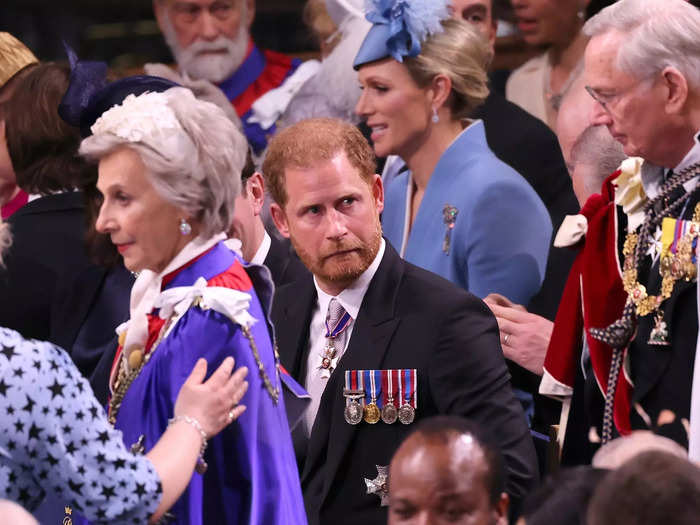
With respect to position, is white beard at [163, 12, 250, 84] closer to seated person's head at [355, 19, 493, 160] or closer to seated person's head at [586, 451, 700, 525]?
seated person's head at [355, 19, 493, 160]

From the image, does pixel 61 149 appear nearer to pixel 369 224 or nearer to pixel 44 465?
pixel 369 224

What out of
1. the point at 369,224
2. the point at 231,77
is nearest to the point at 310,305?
the point at 369,224

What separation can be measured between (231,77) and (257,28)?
3.50 feet

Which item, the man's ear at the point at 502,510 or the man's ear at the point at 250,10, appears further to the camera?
the man's ear at the point at 250,10

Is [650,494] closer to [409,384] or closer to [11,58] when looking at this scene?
[409,384]

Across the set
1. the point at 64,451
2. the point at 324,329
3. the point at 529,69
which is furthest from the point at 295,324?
the point at 529,69

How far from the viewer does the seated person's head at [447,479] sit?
251 centimetres

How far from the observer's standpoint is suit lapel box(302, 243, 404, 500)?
3242 millimetres

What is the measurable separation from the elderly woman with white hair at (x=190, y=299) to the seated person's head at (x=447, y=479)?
38cm

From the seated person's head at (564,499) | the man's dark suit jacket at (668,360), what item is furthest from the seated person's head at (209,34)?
the seated person's head at (564,499)

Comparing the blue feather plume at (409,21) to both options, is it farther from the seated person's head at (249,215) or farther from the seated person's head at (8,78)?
the seated person's head at (8,78)

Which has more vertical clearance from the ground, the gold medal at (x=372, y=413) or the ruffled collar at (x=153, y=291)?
the ruffled collar at (x=153, y=291)

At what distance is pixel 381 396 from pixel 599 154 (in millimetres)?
1153

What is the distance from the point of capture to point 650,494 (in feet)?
6.25
